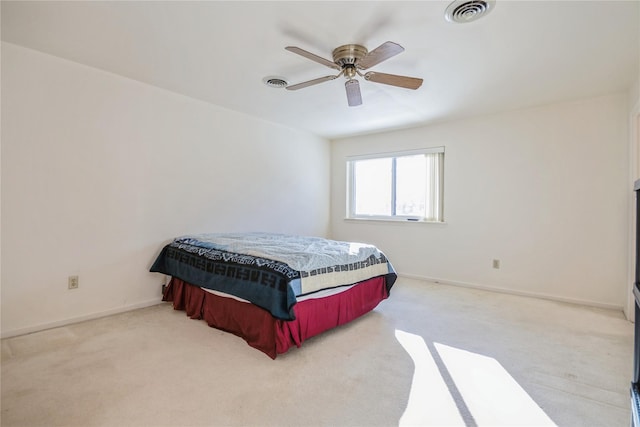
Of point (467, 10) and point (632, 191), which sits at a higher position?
point (467, 10)

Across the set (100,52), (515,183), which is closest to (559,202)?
(515,183)

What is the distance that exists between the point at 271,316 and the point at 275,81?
213 cm

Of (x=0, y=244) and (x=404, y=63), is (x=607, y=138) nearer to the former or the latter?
(x=404, y=63)

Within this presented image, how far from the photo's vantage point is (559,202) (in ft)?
11.6

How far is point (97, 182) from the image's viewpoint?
9.45ft

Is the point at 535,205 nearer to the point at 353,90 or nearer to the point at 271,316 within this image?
the point at 353,90

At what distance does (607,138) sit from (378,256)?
2.71 meters

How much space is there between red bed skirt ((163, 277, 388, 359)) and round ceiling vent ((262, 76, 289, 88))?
2.01 meters

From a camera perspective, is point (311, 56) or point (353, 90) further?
point (353, 90)

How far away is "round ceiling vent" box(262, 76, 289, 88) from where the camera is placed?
2.94 m

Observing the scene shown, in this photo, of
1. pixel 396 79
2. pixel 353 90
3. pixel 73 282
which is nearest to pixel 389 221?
pixel 353 90

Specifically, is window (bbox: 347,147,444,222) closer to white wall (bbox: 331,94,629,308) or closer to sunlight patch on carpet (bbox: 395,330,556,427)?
white wall (bbox: 331,94,629,308)

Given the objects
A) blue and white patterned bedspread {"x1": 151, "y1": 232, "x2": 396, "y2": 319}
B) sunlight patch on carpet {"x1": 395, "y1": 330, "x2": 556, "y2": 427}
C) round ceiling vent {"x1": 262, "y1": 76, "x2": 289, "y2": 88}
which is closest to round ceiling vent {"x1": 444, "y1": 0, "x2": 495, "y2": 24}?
round ceiling vent {"x1": 262, "y1": 76, "x2": 289, "y2": 88}

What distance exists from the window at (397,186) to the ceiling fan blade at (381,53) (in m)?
2.54
